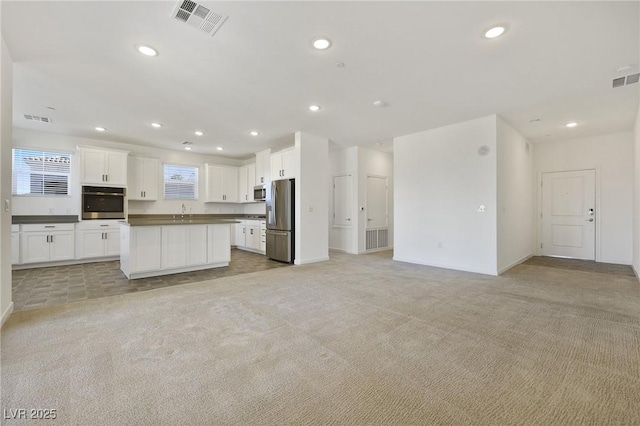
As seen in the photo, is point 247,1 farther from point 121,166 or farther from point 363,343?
point 121,166

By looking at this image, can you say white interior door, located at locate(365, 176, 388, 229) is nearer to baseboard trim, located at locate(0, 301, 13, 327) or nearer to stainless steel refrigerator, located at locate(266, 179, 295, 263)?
stainless steel refrigerator, located at locate(266, 179, 295, 263)

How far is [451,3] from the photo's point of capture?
7.14 ft

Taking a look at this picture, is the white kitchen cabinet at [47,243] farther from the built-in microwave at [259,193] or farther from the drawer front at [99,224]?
the built-in microwave at [259,193]

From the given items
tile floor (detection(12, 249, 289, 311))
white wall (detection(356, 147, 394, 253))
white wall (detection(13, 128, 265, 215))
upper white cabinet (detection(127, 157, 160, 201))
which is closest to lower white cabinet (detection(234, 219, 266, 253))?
white wall (detection(13, 128, 265, 215))

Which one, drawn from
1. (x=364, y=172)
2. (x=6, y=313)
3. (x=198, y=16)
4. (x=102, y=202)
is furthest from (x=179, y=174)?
(x=198, y=16)

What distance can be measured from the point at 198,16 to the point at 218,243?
12.7ft

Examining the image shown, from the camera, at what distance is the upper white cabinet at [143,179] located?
6777mm

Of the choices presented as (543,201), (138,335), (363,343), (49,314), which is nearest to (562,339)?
(363,343)

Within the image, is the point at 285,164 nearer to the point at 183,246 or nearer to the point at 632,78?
the point at 183,246

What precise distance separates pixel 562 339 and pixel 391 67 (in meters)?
3.24

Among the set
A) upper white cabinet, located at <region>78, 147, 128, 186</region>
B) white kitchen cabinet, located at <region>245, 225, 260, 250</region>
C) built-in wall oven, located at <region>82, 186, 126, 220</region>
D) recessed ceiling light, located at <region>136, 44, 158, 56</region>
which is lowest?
white kitchen cabinet, located at <region>245, 225, 260, 250</region>

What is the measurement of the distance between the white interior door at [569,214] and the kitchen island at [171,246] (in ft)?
25.3

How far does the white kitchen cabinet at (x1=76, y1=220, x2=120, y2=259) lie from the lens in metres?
5.81

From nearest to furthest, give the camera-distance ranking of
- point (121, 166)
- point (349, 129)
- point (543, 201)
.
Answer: point (349, 129) < point (121, 166) < point (543, 201)
